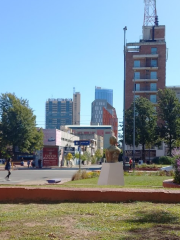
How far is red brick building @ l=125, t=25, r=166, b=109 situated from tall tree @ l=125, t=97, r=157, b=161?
14.8 meters

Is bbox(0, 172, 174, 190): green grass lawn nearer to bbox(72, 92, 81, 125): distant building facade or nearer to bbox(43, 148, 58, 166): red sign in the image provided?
bbox(43, 148, 58, 166): red sign

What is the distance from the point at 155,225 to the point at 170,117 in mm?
45190

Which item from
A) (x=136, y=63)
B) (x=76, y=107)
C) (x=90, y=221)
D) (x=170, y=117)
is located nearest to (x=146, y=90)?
(x=136, y=63)

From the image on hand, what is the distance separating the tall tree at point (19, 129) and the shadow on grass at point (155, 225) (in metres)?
47.8

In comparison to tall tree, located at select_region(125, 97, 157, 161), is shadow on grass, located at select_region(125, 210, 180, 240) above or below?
below

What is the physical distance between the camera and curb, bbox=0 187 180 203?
8.47m

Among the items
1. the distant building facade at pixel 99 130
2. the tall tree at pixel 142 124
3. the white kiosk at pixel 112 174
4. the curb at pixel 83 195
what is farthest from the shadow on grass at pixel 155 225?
the distant building facade at pixel 99 130

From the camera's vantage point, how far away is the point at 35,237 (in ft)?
17.7

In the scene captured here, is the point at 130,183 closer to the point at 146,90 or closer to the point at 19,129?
the point at 19,129

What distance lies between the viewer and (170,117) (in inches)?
A: 1969

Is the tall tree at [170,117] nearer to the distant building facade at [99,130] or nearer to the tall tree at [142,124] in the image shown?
the tall tree at [142,124]

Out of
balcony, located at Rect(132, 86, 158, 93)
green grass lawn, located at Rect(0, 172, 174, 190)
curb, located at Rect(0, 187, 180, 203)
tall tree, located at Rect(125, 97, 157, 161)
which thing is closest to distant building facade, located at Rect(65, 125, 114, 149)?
balcony, located at Rect(132, 86, 158, 93)

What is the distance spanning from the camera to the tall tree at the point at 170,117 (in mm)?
49703

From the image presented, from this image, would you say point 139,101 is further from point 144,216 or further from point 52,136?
point 144,216
